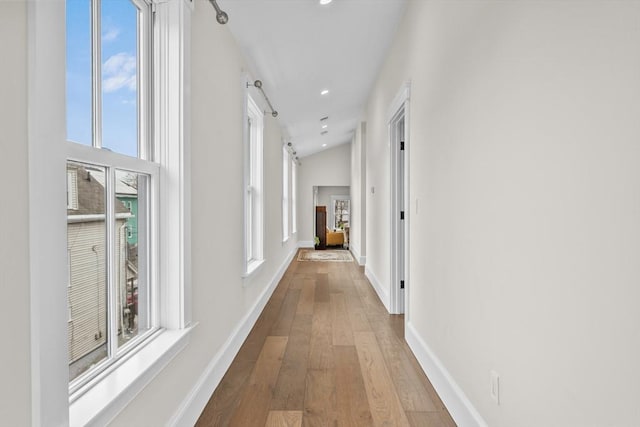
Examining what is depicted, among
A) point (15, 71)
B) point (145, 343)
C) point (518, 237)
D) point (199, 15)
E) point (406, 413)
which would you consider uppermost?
point (199, 15)

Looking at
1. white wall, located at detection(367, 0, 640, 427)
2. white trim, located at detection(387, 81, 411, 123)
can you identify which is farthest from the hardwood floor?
white trim, located at detection(387, 81, 411, 123)

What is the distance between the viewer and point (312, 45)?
3.44 meters

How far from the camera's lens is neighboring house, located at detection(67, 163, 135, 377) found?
1.15 meters

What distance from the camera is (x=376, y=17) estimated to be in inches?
130

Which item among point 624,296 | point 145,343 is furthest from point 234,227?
point 624,296

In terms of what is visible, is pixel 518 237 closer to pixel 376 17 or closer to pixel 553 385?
pixel 553 385

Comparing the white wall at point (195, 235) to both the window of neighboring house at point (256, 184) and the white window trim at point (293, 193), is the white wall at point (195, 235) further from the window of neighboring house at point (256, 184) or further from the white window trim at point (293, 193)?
the white window trim at point (293, 193)

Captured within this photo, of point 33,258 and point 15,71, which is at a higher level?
point 15,71

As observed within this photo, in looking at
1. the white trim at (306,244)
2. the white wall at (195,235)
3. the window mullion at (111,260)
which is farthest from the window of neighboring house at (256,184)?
the white trim at (306,244)

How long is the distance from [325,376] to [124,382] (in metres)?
1.50

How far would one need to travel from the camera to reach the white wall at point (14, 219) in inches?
30.5

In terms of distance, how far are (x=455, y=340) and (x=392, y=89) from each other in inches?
109

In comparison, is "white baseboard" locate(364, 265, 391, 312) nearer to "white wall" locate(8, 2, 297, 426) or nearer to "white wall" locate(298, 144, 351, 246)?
"white wall" locate(8, 2, 297, 426)

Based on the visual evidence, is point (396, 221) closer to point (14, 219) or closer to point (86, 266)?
point (86, 266)
